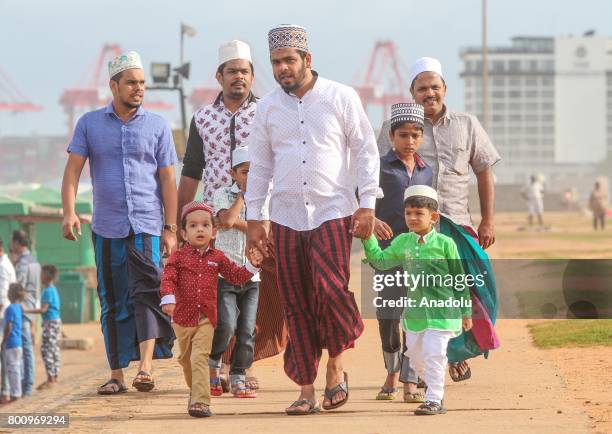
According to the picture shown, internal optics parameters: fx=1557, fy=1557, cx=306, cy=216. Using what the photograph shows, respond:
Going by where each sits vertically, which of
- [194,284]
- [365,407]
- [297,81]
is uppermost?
A: [297,81]

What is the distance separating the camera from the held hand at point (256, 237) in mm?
7660

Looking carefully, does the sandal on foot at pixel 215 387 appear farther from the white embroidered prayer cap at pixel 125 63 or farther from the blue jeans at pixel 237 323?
the white embroidered prayer cap at pixel 125 63

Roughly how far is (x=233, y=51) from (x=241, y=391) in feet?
6.19

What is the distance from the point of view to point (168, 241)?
875 centimetres

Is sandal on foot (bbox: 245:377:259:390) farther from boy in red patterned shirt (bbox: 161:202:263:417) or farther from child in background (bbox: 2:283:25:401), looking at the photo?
child in background (bbox: 2:283:25:401)

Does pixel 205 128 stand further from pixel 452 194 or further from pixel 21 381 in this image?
pixel 21 381

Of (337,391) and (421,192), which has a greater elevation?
(421,192)

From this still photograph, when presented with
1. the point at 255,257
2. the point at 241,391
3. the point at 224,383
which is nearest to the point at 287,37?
the point at 255,257

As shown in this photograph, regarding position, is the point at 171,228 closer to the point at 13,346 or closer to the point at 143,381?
the point at 143,381

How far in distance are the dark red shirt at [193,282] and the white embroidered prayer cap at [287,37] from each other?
110cm

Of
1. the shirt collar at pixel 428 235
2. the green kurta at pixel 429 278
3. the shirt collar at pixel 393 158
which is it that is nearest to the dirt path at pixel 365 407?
the green kurta at pixel 429 278

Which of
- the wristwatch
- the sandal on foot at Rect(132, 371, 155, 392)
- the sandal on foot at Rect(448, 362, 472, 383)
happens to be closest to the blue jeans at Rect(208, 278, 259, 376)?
the sandal on foot at Rect(132, 371, 155, 392)

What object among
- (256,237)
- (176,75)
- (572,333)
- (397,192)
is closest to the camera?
(256,237)

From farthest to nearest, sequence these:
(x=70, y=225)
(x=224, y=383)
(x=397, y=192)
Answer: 1. (x=224, y=383)
2. (x=70, y=225)
3. (x=397, y=192)
